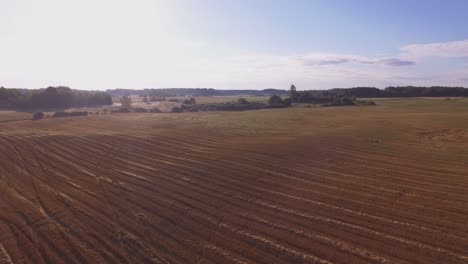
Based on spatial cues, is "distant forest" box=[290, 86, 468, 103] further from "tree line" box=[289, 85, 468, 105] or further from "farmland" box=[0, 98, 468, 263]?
"farmland" box=[0, 98, 468, 263]

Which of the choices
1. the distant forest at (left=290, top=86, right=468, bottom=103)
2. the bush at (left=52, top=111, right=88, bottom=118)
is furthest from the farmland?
the distant forest at (left=290, top=86, right=468, bottom=103)

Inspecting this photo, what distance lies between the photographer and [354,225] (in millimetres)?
11656

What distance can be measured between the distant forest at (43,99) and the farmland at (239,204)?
53.6 meters

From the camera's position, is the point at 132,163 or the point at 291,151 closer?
the point at 132,163

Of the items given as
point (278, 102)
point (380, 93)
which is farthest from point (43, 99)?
point (380, 93)

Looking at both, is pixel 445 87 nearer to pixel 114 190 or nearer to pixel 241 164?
pixel 241 164

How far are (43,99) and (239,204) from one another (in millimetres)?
71329

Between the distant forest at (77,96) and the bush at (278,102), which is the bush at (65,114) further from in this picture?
the bush at (278,102)

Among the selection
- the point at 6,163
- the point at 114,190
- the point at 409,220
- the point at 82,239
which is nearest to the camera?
the point at 82,239

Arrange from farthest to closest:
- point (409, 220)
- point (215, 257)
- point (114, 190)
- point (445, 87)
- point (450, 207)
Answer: point (445, 87) < point (114, 190) < point (450, 207) < point (409, 220) < point (215, 257)

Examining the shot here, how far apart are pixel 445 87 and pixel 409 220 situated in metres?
106

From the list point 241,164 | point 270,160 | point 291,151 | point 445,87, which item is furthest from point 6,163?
point 445,87

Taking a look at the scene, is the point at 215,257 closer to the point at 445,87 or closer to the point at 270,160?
the point at 270,160

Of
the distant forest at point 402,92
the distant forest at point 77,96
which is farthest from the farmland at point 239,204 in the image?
the distant forest at point 402,92
